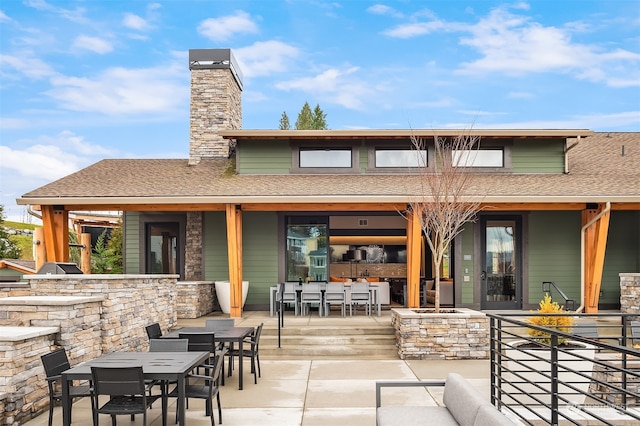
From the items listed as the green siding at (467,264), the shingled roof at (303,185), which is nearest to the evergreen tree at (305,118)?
the shingled roof at (303,185)

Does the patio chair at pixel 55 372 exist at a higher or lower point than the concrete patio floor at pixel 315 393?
higher

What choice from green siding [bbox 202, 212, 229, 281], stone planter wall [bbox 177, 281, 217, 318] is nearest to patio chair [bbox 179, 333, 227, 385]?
stone planter wall [bbox 177, 281, 217, 318]

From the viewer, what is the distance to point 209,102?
15.2 metres

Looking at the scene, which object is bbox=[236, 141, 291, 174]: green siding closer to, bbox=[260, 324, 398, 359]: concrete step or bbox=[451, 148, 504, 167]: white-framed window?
bbox=[451, 148, 504, 167]: white-framed window

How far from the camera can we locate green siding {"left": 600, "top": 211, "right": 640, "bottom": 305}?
43.5 feet

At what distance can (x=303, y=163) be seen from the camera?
13.9 metres

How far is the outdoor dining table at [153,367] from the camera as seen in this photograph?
15.7 ft

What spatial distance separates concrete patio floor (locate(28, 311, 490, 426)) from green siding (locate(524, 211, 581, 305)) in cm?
517

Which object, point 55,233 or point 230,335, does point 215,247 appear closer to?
point 55,233

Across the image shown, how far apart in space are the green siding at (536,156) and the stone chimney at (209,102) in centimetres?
794

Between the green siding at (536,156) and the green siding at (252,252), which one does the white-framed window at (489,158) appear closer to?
the green siding at (536,156)

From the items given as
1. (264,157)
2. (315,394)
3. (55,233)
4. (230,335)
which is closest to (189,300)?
(55,233)

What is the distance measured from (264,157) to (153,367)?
9.36 meters

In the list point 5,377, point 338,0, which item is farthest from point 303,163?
point 338,0
